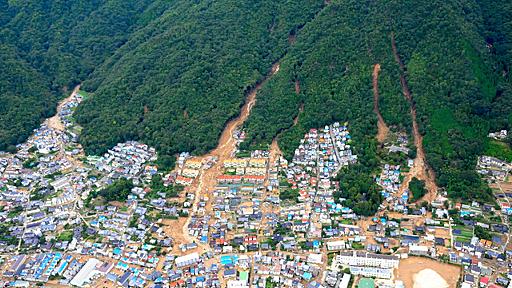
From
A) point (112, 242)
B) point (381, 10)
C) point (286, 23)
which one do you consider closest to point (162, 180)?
point (112, 242)

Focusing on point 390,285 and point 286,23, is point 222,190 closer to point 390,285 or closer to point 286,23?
point 390,285

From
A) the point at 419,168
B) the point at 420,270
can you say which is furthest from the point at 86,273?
the point at 419,168

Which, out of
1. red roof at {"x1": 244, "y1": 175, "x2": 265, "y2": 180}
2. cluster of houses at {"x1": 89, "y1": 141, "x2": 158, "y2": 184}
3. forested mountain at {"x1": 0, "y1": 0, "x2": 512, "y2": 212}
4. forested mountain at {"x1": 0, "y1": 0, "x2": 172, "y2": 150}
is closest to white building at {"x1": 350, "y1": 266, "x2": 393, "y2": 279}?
forested mountain at {"x1": 0, "y1": 0, "x2": 512, "y2": 212}

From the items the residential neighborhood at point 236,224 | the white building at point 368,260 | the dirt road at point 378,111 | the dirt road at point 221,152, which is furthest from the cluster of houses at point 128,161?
the dirt road at point 378,111

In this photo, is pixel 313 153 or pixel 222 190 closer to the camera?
pixel 222 190

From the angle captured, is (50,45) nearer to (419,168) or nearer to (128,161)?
(128,161)
